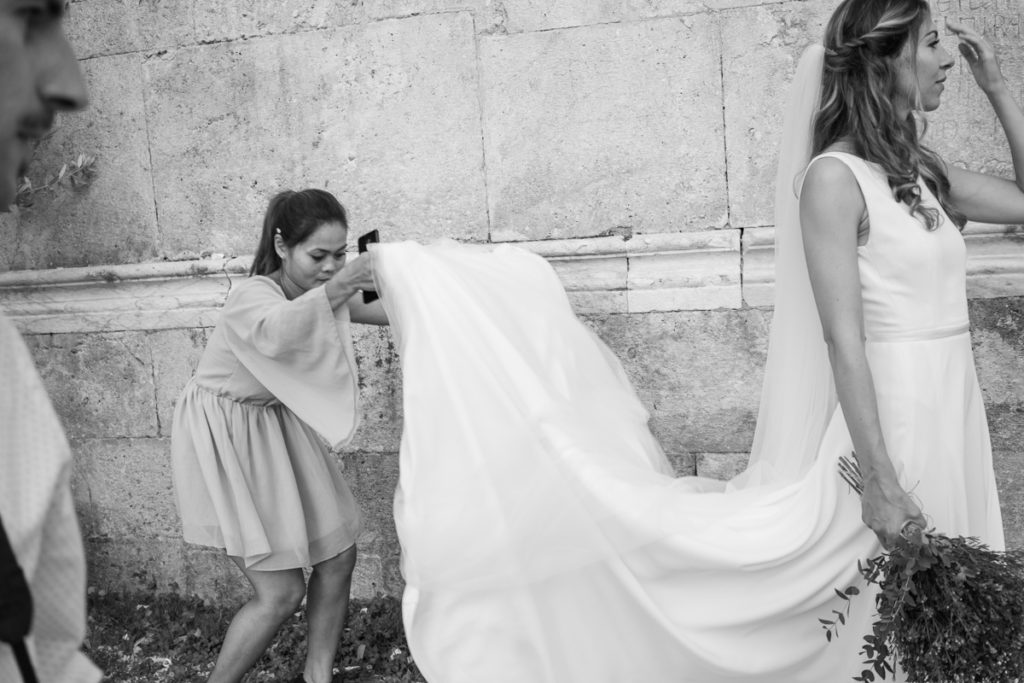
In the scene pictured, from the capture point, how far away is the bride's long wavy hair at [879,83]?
2.91 metres

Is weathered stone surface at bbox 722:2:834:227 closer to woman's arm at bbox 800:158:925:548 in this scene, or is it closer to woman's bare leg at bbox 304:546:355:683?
woman's arm at bbox 800:158:925:548

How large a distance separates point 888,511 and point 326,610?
7.73 ft

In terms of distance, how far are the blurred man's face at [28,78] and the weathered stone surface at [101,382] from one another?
4.74 m

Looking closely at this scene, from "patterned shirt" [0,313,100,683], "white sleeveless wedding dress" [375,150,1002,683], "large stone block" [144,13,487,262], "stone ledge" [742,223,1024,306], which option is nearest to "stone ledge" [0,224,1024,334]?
"stone ledge" [742,223,1024,306]

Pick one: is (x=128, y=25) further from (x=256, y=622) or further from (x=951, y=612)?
(x=951, y=612)

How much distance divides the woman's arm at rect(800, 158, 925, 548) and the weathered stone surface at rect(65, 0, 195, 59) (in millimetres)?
3634

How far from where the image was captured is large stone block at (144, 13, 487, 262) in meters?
5.11

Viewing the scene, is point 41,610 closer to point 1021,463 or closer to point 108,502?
point 1021,463

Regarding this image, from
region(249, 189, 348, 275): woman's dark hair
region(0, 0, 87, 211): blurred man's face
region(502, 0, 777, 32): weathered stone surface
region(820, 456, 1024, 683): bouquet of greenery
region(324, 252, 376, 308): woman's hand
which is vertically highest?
region(502, 0, 777, 32): weathered stone surface

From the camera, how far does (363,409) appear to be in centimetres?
531

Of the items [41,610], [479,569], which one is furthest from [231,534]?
[41,610]

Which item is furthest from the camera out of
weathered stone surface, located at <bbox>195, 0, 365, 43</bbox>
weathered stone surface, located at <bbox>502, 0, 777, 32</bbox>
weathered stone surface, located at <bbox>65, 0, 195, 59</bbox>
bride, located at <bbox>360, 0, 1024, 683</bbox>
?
weathered stone surface, located at <bbox>65, 0, 195, 59</bbox>

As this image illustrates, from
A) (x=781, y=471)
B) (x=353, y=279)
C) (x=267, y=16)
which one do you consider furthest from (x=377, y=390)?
(x=781, y=471)

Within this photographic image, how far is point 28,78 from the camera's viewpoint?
1.02 meters
